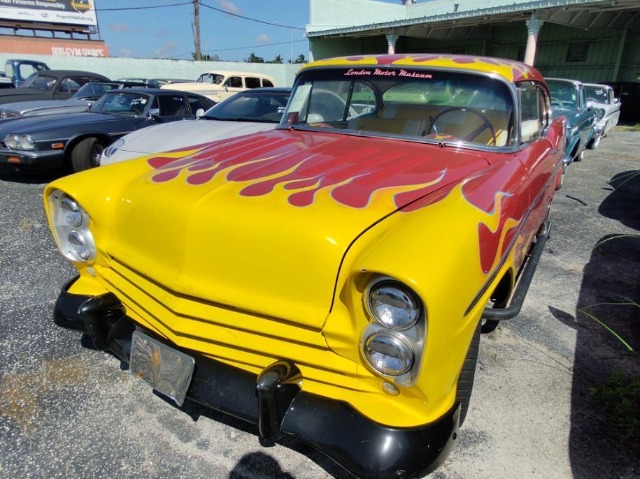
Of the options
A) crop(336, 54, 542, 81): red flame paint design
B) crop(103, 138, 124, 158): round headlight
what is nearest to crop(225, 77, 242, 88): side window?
crop(103, 138, 124, 158): round headlight

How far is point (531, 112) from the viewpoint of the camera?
3082 millimetres

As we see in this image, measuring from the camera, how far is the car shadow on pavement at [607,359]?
199 cm

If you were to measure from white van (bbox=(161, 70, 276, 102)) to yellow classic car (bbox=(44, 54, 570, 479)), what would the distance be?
439 inches

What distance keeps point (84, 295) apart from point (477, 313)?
181 centimetres

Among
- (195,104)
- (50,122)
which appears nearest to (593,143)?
(195,104)

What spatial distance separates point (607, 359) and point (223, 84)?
12632mm

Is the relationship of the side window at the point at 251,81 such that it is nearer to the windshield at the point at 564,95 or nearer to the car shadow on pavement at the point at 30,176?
the car shadow on pavement at the point at 30,176

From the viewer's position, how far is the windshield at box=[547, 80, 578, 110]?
7.83 m

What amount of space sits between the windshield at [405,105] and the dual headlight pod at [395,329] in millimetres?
1527

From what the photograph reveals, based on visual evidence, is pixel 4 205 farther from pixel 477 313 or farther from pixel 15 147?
pixel 477 313

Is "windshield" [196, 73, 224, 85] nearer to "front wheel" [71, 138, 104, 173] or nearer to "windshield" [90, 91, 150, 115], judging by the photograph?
"windshield" [90, 91, 150, 115]

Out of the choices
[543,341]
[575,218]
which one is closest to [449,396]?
[543,341]

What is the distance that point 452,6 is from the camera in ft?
72.2

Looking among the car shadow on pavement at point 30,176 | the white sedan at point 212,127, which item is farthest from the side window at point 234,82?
the white sedan at point 212,127
